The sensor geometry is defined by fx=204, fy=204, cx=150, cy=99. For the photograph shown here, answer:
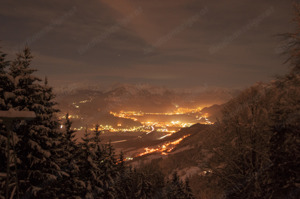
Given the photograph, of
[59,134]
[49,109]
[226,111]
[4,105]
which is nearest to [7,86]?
[4,105]

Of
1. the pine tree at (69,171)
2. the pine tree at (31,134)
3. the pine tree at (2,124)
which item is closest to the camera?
the pine tree at (2,124)

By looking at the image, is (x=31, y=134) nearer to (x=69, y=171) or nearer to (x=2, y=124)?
(x=2, y=124)

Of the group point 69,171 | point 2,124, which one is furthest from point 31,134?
point 69,171

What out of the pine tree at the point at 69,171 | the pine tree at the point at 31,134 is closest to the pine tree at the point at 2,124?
the pine tree at the point at 31,134

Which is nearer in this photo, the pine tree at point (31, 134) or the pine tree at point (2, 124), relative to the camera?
the pine tree at point (2, 124)

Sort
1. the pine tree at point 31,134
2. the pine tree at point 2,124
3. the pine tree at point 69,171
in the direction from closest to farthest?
the pine tree at point 2,124
the pine tree at point 31,134
the pine tree at point 69,171

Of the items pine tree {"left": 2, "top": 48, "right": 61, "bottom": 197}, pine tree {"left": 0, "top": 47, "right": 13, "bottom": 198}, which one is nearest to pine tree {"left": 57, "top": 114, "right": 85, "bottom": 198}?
pine tree {"left": 2, "top": 48, "right": 61, "bottom": 197}

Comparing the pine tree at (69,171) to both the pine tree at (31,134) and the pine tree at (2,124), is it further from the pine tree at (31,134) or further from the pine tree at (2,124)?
the pine tree at (2,124)

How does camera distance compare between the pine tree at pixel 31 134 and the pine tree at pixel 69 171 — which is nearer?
the pine tree at pixel 31 134

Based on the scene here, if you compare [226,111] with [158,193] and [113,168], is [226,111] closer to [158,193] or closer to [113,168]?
[113,168]

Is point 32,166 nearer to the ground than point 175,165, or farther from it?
farther from it

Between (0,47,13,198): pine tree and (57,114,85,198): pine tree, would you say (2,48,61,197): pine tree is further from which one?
(57,114,85,198): pine tree
